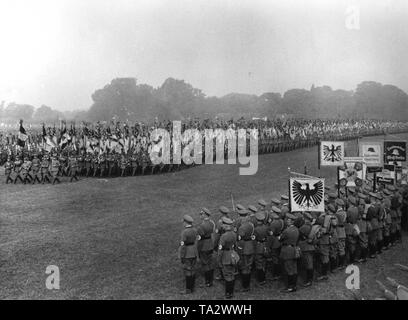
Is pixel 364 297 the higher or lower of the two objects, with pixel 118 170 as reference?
lower

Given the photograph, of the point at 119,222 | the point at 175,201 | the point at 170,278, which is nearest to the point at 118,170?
the point at 175,201

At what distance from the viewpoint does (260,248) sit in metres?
8.41

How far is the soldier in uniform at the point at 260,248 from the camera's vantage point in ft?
27.7

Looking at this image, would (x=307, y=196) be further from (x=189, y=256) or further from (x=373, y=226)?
(x=189, y=256)

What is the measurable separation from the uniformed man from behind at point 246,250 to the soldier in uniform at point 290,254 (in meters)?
0.64

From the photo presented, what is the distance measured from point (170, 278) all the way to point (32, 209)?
7.76 meters

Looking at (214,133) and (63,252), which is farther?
(214,133)

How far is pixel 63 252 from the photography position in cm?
1009

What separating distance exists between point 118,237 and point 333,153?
23.8ft

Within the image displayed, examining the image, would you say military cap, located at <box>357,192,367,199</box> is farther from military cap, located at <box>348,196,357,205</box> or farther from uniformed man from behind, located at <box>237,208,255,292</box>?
uniformed man from behind, located at <box>237,208,255,292</box>

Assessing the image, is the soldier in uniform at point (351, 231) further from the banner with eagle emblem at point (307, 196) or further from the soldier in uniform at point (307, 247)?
the soldier in uniform at point (307, 247)

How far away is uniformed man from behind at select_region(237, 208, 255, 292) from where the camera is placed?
8.23 meters

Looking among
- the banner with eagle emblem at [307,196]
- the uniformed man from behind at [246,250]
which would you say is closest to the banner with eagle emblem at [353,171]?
the banner with eagle emblem at [307,196]
